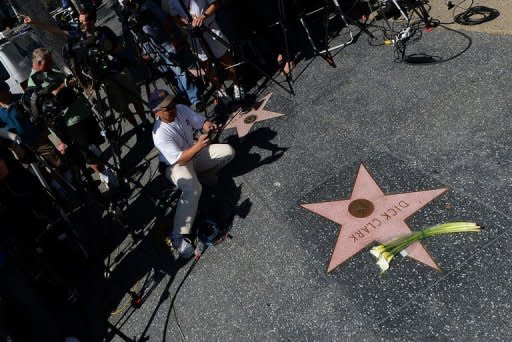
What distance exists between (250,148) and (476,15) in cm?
372

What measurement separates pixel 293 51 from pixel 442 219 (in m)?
4.63

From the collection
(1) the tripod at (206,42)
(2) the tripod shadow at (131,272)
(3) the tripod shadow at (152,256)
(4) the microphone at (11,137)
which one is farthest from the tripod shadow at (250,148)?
(4) the microphone at (11,137)

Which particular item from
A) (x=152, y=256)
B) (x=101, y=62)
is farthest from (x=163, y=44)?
(x=152, y=256)

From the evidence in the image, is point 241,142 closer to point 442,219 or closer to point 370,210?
point 370,210

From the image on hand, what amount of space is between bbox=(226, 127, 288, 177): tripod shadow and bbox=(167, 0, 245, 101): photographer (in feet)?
3.38

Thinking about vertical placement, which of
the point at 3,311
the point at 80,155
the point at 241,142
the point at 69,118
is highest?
the point at 69,118

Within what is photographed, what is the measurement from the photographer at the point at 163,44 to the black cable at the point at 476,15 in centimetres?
402

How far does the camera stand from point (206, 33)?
5.77 meters

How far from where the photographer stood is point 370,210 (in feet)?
11.7

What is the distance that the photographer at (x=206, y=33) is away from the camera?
518cm

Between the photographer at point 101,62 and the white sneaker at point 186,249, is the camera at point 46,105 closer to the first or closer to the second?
the photographer at point 101,62

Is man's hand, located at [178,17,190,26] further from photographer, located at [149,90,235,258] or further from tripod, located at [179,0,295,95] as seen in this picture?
photographer, located at [149,90,235,258]

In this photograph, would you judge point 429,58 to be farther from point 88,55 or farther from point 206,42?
point 88,55

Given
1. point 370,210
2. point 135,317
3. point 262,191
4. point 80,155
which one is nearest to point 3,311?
point 135,317
